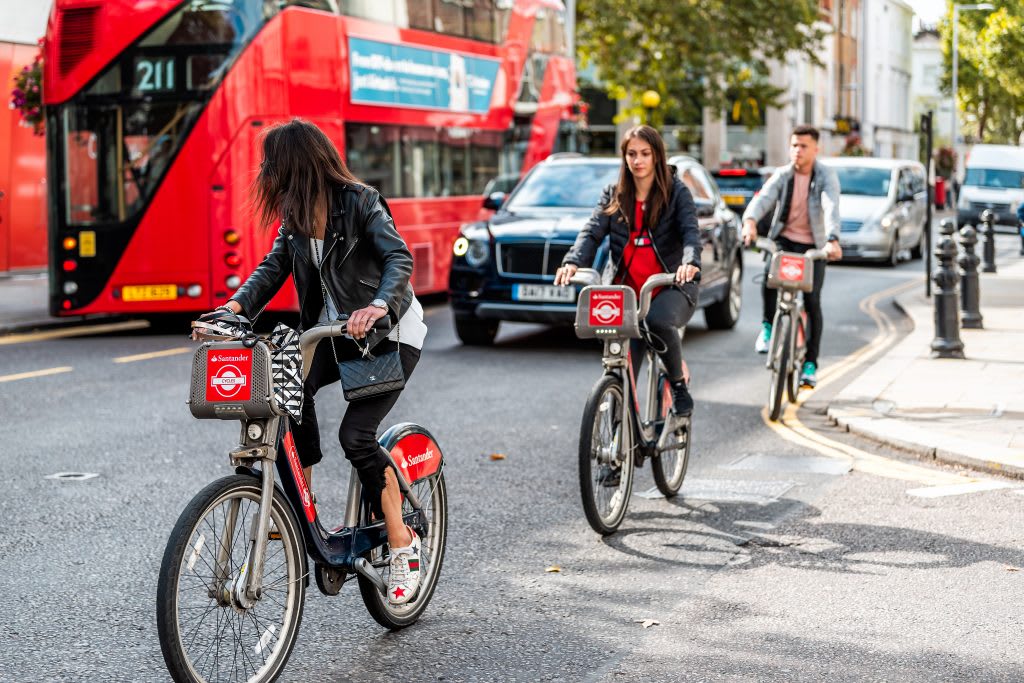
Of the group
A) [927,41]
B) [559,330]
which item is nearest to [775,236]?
[559,330]

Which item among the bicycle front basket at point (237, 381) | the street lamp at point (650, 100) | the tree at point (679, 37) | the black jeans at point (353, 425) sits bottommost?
the black jeans at point (353, 425)

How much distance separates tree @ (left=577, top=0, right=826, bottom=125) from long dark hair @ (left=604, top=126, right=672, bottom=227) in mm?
32994

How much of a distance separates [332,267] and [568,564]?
1.75 meters

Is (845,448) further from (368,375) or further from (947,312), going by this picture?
(368,375)

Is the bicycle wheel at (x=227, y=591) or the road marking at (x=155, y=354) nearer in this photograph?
the bicycle wheel at (x=227, y=591)

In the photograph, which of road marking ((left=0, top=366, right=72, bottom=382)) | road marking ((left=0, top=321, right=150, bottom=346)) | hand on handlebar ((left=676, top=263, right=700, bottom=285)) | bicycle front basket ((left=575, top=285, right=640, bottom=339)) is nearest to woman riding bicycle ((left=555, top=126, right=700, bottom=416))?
hand on handlebar ((left=676, top=263, right=700, bottom=285))

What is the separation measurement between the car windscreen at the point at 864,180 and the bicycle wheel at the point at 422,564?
2135 cm

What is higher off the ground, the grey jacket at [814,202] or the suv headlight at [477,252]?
the grey jacket at [814,202]

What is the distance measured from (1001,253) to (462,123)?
628 inches

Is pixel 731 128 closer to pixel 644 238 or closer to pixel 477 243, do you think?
pixel 477 243

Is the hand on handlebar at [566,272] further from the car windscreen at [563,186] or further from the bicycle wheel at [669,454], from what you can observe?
the car windscreen at [563,186]

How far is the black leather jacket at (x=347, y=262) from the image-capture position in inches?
176

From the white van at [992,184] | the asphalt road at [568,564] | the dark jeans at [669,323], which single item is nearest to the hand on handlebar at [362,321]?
the asphalt road at [568,564]

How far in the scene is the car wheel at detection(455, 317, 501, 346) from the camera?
13.5 m
